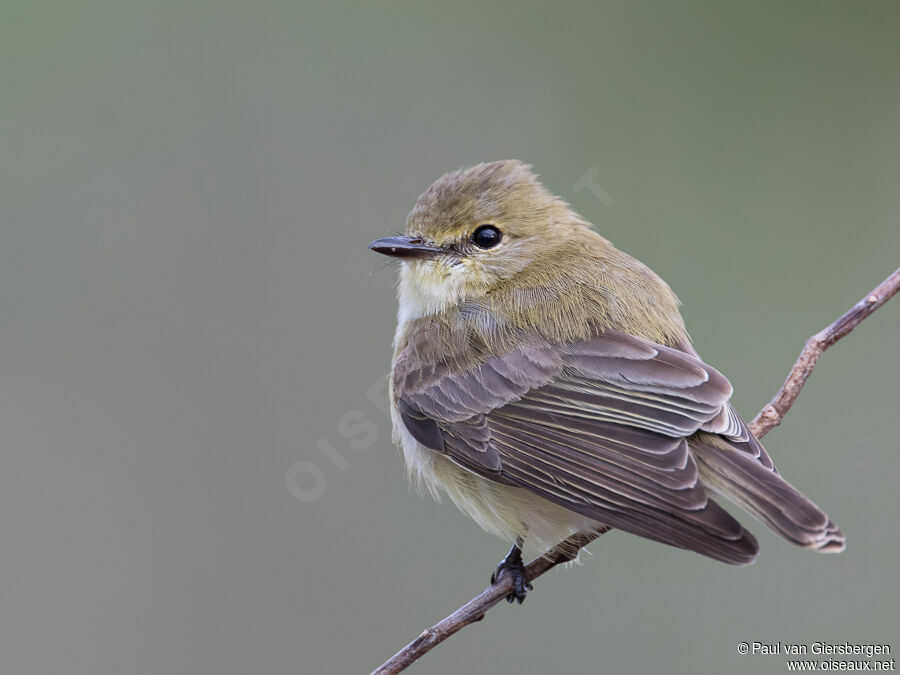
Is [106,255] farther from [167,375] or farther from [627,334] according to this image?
[627,334]

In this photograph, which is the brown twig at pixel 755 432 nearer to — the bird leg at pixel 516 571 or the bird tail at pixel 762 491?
the bird leg at pixel 516 571

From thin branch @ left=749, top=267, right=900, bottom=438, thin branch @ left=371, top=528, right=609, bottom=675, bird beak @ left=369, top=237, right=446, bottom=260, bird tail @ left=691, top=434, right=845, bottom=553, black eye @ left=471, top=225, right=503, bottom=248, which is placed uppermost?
black eye @ left=471, top=225, right=503, bottom=248

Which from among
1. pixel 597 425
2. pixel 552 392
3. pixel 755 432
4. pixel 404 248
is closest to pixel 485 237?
pixel 404 248

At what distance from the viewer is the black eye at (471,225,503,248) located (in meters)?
3.86

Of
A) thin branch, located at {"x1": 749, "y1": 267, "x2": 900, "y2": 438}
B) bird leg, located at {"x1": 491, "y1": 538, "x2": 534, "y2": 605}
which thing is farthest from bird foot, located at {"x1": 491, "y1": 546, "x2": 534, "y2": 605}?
thin branch, located at {"x1": 749, "y1": 267, "x2": 900, "y2": 438}

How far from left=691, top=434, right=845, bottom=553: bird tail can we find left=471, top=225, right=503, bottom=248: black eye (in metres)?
1.23

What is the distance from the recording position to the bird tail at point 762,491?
99.7 inches

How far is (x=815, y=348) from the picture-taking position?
306cm

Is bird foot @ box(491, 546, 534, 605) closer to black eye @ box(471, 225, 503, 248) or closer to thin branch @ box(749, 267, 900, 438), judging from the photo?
thin branch @ box(749, 267, 900, 438)

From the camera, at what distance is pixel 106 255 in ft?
16.7

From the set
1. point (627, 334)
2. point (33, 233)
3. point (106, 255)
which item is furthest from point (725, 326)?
point (33, 233)

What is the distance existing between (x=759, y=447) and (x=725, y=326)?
1.48m

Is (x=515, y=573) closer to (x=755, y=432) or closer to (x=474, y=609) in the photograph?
→ (x=474, y=609)

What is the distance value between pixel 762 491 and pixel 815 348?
0.57 m
